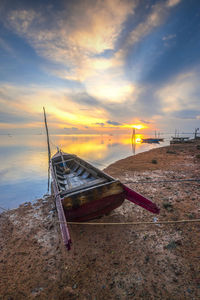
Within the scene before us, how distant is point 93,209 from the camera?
3.92 meters

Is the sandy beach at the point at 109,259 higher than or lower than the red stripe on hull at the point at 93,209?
lower

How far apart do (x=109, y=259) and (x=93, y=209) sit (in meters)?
1.27

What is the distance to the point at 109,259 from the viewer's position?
10.8ft

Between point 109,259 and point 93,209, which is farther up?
point 93,209

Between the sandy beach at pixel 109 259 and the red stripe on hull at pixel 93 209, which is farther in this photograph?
the red stripe on hull at pixel 93 209

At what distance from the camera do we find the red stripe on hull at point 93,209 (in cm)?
370

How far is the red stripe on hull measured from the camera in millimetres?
3699

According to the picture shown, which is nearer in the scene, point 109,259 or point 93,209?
point 109,259

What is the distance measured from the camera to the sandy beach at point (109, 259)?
2.60 m

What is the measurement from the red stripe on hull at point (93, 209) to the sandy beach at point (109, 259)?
75 cm

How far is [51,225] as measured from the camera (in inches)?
201

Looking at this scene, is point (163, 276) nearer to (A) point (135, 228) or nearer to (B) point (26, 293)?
(A) point (135, 228)

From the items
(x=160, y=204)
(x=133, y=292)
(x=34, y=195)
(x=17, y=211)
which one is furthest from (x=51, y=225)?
(x=34, y=195)

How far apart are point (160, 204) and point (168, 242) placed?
1985 mm
